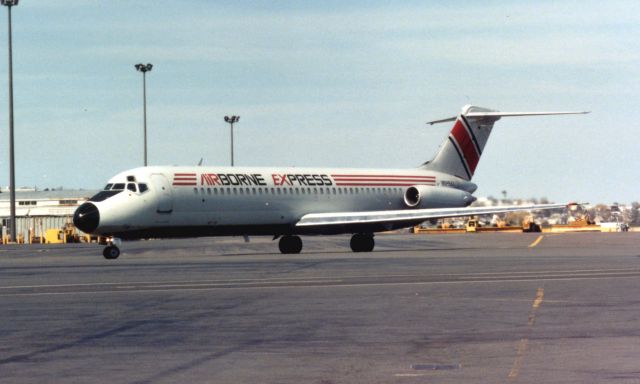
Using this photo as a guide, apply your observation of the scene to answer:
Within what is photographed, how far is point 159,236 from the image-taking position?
1569 inches

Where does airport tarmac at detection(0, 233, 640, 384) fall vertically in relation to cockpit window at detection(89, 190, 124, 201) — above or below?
below

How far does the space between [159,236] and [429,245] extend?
1392cm

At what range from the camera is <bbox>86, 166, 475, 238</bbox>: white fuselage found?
39000mm

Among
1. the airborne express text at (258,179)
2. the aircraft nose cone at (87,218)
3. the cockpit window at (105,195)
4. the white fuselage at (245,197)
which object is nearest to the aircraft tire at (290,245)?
the white fuselage at (245,197)

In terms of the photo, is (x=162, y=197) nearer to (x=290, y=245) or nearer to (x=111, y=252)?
(x=111, y=252)

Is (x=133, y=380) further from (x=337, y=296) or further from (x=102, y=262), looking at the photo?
(x=102, y=262)

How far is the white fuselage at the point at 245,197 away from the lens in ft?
128

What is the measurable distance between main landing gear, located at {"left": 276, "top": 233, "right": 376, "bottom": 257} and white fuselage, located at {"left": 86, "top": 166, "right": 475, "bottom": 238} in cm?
51

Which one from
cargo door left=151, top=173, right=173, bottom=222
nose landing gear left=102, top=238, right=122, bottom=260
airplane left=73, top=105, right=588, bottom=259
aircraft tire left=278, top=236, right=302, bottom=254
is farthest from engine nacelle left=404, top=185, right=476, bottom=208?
nose landing gear left=102, top=238, right=122, bottom=260

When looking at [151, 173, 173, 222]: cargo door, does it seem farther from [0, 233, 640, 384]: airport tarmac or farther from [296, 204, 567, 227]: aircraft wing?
[0, 233, 640, 384]: airport tarmac

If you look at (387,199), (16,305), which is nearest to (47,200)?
(387,199)

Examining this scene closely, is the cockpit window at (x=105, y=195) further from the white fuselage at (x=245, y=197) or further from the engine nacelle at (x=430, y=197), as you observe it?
the engine nacelle at (x=430, y=197)

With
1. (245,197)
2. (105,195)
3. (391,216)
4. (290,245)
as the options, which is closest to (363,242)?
(391,216)

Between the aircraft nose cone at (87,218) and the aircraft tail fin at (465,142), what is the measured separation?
61.2ft
